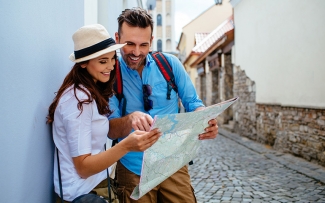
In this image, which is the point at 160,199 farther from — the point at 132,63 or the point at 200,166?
the point at 200,166

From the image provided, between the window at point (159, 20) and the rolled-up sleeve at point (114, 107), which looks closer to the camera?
the rolled-up sleeve at point (114, 107)

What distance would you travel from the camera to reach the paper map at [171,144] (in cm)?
141

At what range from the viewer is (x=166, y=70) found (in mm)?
2025

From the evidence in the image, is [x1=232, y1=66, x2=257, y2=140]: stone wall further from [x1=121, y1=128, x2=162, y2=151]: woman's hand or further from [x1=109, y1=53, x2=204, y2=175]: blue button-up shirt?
[x1=121, y1=128, x2=162, y2=151]: woman's hand

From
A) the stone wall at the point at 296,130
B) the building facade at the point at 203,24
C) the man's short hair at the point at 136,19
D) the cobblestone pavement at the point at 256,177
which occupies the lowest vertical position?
the cobblestone pavement at the point at 256,177

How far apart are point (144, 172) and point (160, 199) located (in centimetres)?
62

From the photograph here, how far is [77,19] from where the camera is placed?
2455mm

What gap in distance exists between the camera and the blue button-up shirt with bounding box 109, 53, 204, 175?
1.92 m

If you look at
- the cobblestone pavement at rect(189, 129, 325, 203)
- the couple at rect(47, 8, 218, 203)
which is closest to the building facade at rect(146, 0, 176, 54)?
the cobblestone pavement at rect(189, 129, 325, 203)

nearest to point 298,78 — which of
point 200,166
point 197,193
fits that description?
point 200,166

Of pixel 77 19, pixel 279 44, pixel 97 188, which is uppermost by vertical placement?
pixel 279 44

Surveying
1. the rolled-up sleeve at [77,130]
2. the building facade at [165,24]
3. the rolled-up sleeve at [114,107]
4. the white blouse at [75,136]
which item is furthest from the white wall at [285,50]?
the building facade at [165,24]

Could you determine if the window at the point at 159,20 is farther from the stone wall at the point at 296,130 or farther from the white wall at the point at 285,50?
the stone wall at the point at 296,130

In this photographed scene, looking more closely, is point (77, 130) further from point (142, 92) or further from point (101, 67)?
point (142, 92)
